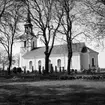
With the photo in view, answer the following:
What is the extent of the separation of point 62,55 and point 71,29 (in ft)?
87.5

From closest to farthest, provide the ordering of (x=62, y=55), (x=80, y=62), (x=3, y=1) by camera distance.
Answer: (x=3, y=1) → (x=80, y=62) → (x=62, y=55)

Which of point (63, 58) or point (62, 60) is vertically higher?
point (63, 58)

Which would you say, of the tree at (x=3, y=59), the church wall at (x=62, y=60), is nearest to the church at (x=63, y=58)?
the church wall at (x=62, y=60)

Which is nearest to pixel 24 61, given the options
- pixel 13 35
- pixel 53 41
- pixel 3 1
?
pixel 13 35

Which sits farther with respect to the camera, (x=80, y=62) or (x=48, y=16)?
(x=80, y=62)

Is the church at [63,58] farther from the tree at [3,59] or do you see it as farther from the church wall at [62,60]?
the tree at [3,59]

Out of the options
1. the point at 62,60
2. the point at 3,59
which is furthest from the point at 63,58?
the point at 3,59

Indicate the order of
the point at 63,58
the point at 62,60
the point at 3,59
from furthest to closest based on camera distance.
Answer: the point at 3,59 → the point at 62,60 → the point at 63,58

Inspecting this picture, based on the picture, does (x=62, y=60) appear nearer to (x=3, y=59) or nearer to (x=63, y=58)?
(x=63, y=58)

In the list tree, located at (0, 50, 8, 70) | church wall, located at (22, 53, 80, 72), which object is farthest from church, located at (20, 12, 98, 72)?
tree, located at (0, 50, 8, 70)

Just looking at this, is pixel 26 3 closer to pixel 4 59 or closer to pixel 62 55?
pixel 62 55

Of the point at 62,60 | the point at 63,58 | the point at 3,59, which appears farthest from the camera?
the point at 3,59

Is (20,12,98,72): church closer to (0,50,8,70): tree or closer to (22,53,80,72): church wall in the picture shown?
(22,53,80,72): church wall

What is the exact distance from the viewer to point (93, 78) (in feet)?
54.1
